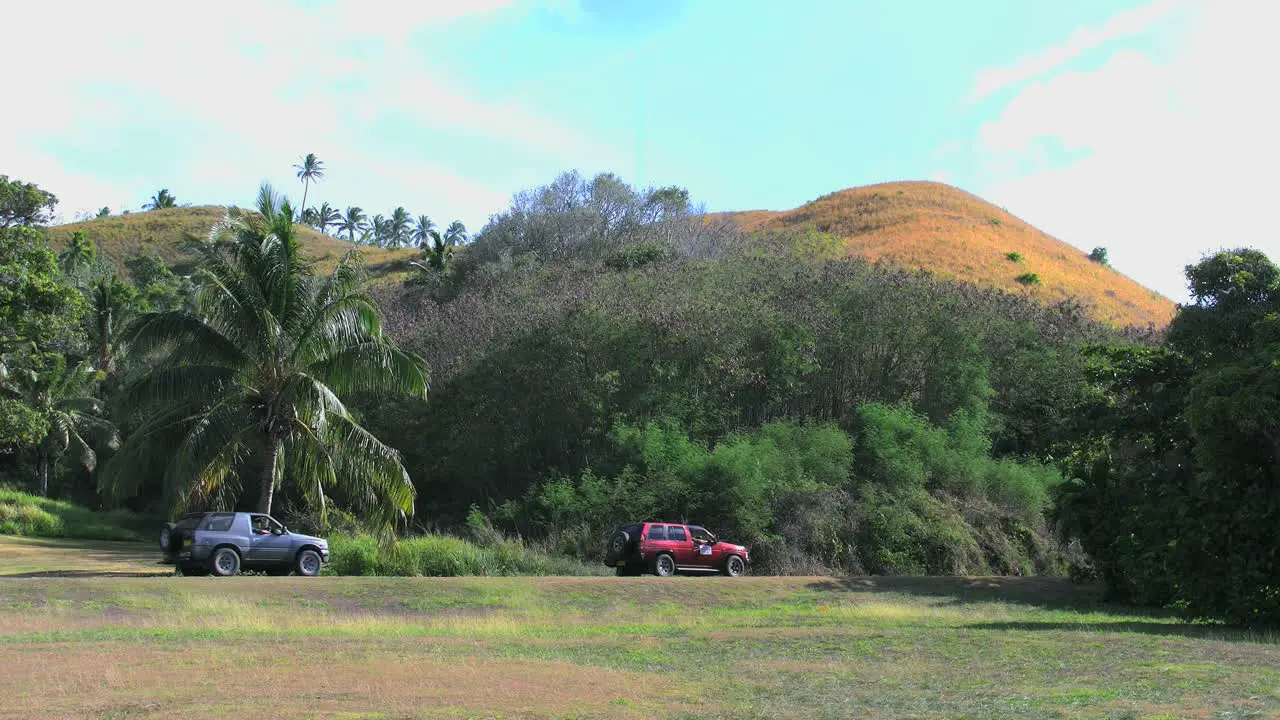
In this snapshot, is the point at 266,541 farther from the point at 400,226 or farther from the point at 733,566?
the point at 400,226

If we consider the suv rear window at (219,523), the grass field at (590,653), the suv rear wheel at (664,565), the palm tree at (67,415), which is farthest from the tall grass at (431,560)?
the palm tree at (67,415)

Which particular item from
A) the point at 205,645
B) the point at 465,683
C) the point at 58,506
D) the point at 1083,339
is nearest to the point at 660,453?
the point at 1083,339

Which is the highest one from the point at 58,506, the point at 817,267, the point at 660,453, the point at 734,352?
the point at 817,267

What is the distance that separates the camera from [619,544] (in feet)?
84.2

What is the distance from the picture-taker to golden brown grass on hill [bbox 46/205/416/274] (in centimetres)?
9375

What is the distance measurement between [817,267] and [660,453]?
45.9ft

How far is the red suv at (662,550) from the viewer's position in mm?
25391

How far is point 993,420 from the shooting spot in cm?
3538

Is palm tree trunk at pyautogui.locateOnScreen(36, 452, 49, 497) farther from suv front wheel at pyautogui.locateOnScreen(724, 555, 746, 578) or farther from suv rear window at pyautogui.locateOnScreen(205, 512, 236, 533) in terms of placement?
suv front wheel at pyautogui.locateOnScreen(724, 555, 746, 578)

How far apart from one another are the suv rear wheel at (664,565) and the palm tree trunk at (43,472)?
3921 centimetres

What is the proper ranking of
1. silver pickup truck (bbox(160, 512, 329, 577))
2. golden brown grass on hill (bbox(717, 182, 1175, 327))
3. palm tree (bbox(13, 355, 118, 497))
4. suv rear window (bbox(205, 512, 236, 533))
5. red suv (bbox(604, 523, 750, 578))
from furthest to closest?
golden brown grass on hill (bbox(717, 182, 1175, 327))
palm tree (bbox(13, 355, 118, 497))
red suv (bbox(604, 523, 750, 578))
suv rear window (bbox(205, 512, 236, 533))
silver pickup truck (bbox(160, 512, 329, 577))

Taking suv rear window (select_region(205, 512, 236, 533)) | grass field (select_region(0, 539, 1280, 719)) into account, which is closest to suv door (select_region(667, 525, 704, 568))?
grass field (select_region(0, 539, 1280, 719))

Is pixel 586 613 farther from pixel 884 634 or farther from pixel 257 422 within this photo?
pixel 257 422

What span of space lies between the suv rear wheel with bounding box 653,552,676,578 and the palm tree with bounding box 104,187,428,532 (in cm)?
592
